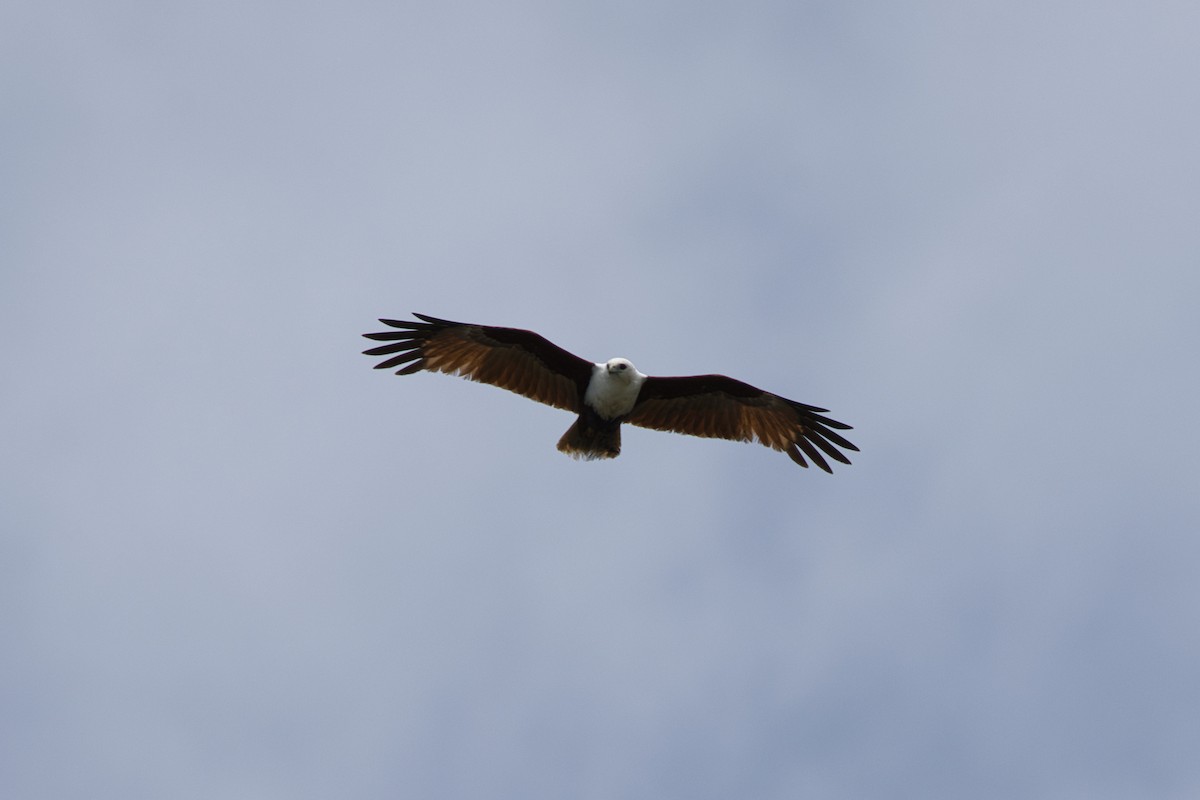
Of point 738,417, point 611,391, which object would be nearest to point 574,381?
point 611,391

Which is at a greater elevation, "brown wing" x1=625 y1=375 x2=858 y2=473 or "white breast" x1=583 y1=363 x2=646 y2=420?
"brown wing" x1=625 y1=375 x2=858 y2=473

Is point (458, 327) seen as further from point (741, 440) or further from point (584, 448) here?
point (741, 440)

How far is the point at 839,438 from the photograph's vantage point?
22.0 meters

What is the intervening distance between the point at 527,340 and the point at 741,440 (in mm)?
3473

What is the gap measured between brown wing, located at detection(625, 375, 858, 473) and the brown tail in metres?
0.36

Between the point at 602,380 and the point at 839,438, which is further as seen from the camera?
the point at 839,438

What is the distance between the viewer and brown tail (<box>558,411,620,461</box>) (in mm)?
21062

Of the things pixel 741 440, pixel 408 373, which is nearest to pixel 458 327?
pixel 408 373

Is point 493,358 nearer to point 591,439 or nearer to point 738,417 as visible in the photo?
point 591,439

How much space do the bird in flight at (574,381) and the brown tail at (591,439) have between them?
0.04 feet

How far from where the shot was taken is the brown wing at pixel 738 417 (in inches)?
839

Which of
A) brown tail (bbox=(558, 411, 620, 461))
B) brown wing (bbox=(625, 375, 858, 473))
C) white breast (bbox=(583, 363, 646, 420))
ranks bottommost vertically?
brown tail (bbox=(558, 411, 620, 461))

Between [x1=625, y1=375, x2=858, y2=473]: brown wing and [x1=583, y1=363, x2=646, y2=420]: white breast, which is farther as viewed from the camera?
[x1=625, y1=375, x2=858, y2=473]: brown wing

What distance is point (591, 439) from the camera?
2111 cm
